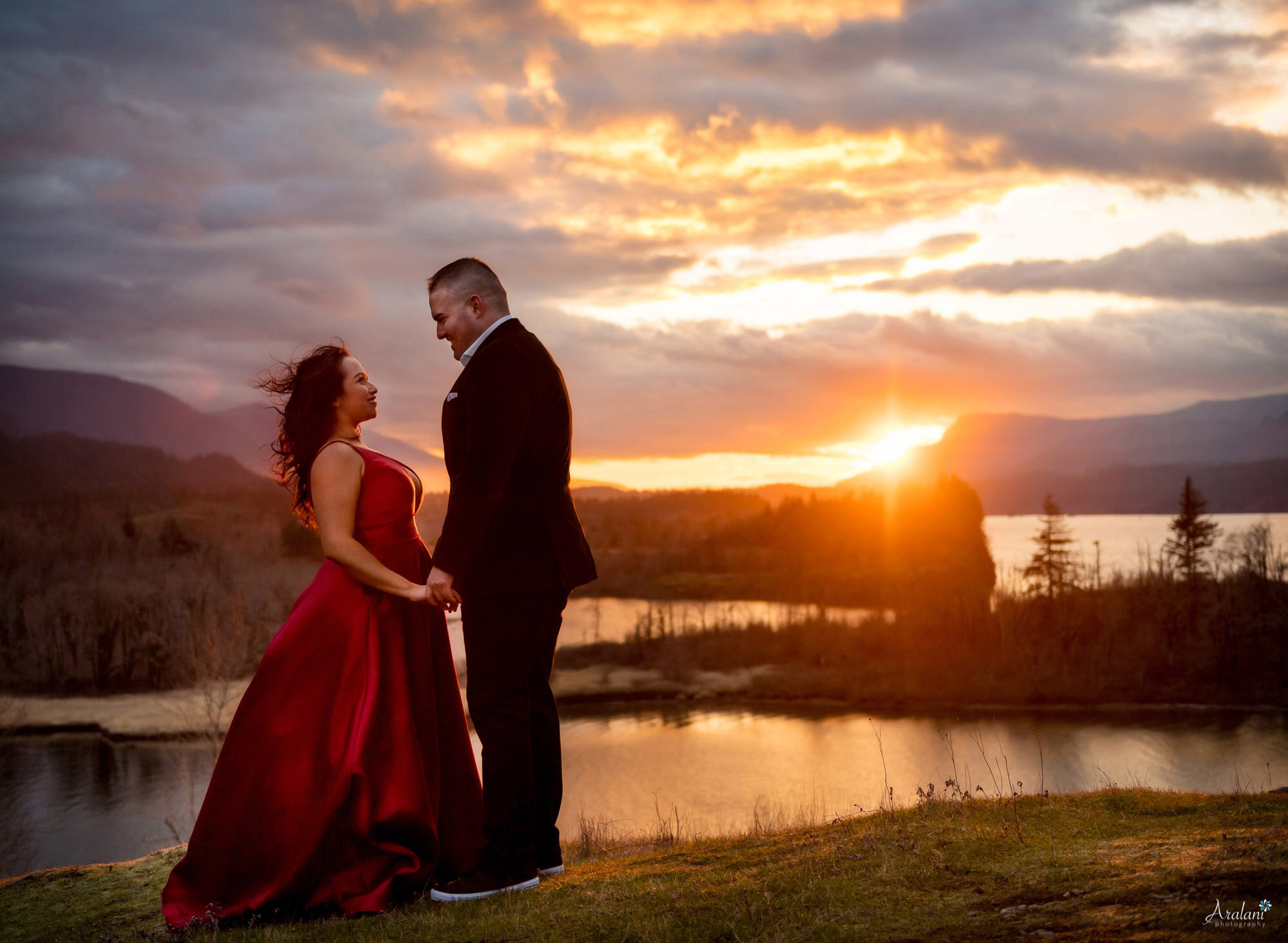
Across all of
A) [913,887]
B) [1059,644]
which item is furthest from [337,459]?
[1059,644]

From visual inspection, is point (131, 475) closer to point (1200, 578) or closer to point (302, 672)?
point (1200, 578)

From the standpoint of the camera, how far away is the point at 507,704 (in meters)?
4.52

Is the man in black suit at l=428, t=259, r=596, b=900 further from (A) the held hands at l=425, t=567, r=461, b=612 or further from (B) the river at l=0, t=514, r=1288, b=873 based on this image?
(B) the river at l=0, t=514, r=1288, b=873

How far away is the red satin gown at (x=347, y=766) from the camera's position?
4680 mm

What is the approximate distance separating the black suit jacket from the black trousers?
0.12 metres

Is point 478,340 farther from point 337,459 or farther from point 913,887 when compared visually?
point 913,887

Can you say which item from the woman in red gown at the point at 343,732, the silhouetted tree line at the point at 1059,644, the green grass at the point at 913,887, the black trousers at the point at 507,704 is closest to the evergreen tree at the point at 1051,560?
the silhouetted tree line at the point at 1059,644

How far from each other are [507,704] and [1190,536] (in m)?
95.5

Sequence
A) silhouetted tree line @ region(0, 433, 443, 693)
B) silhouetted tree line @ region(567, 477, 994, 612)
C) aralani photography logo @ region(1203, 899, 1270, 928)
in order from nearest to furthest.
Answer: aralani photography logo @ region(1203, 899, 1270, 928) → silhouetted tree line @ region(0, 433, 443, 693) → silhouetted tree line @ region(567, 477, 994, 612)

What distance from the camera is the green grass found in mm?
3443

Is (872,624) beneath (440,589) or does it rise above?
beneath

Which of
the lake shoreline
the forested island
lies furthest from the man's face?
the lake shoreline

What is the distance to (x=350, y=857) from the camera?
4.69 m

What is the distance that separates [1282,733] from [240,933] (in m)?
70.1
